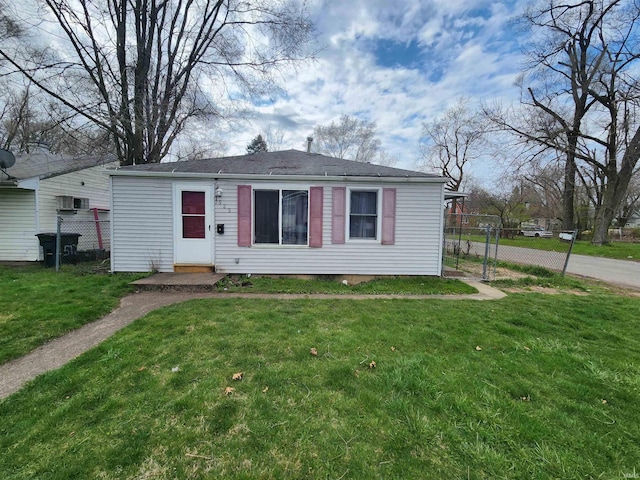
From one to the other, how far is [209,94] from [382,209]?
10.0 meters

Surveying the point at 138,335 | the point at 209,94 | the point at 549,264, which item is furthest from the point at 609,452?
the point at 209,94

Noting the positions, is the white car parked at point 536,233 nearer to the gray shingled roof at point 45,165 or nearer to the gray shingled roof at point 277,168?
the gray shingled roof at point 277,168

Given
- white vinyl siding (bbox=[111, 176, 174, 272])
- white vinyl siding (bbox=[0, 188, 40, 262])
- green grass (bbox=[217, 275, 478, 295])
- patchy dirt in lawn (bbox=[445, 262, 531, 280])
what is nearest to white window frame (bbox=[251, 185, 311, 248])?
green grass (bbox=[217, 275, 478, 295])

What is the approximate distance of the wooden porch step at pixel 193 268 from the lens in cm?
678

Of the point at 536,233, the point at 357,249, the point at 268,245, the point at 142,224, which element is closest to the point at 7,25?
the point at 142,224

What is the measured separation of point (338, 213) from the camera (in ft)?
22.1

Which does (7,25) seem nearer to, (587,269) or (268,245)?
(268,245)

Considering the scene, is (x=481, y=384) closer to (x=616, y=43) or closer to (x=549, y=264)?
(x=549, y=264)

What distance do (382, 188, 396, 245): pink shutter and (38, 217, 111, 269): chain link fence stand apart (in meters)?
8.43

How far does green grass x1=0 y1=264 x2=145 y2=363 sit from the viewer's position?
3445mm

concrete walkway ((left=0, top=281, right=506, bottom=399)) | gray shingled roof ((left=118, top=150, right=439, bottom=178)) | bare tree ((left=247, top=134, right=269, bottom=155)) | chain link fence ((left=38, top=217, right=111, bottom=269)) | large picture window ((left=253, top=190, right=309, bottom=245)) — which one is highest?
bare tree ((left=247, top=134, right=269, bottom=155))

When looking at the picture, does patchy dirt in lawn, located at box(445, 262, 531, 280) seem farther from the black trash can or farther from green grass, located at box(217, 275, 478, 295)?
the black trash can

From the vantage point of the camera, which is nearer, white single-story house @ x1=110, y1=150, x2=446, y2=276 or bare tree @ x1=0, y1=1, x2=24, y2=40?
white single-story house @ x1=110, y1=150, x2=446, y2=276

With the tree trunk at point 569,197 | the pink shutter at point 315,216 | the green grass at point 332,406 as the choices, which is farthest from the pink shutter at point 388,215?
the tree trunk at point 569,197
